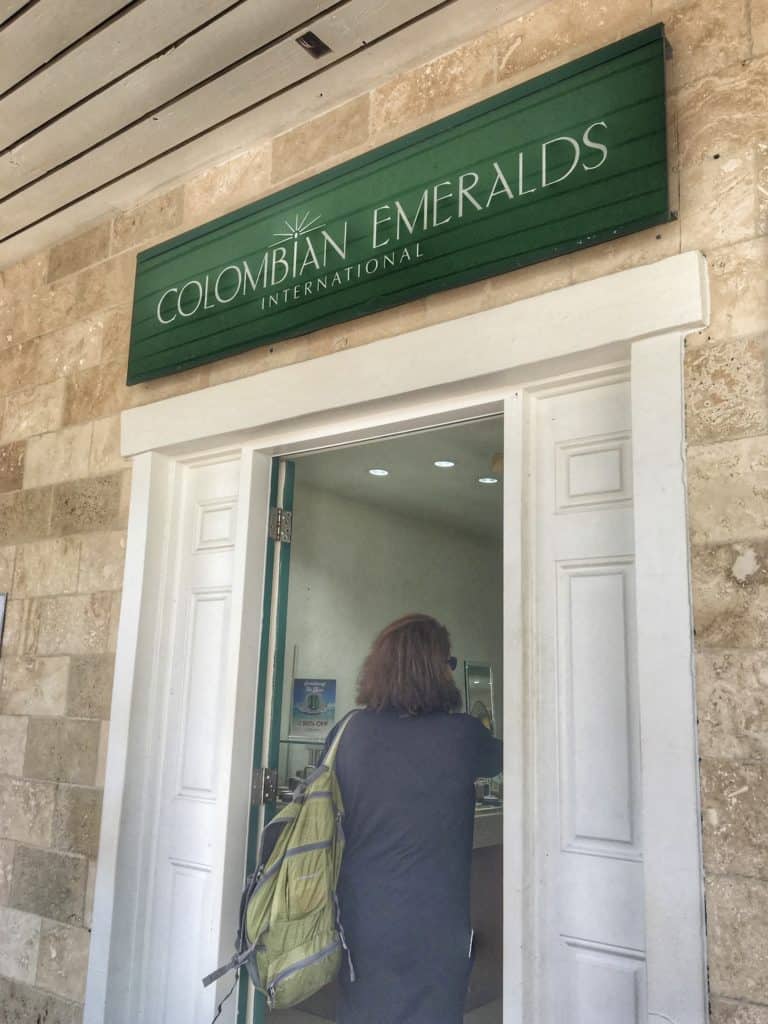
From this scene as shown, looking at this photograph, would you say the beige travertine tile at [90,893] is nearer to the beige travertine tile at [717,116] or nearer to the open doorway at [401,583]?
the open doorway at [401,583]

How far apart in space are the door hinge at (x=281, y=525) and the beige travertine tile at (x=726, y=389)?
1499mm

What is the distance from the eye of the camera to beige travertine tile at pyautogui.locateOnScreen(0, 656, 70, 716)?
3344 millimetres

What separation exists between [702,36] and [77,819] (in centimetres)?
309

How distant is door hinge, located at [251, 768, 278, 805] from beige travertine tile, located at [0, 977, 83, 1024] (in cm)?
96

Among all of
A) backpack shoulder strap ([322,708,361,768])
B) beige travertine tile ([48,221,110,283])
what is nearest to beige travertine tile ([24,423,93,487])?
beige travertine tile ([48,221,110,283])

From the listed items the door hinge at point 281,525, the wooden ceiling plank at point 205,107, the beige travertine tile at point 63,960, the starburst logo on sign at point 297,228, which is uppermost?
the wooden ceiling plank at point 205,107

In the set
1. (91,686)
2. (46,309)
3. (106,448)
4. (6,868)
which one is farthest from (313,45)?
(6,868)

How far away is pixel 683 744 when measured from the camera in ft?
6.17

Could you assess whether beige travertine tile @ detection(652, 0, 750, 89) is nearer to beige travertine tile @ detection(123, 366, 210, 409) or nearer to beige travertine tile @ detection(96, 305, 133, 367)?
beige travertine tile @ detection(123, 366, 210, 409)

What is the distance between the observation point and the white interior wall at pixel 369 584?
95.6 inches

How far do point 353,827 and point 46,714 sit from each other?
1.44 metres

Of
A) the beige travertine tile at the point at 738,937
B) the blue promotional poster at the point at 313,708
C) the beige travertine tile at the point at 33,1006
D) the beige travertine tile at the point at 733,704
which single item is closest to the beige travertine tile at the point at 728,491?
the beige travertine tile at the point at 733,704

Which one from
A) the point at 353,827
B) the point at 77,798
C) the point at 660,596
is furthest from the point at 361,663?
the point at 77,798

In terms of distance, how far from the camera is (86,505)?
11.3 feet
